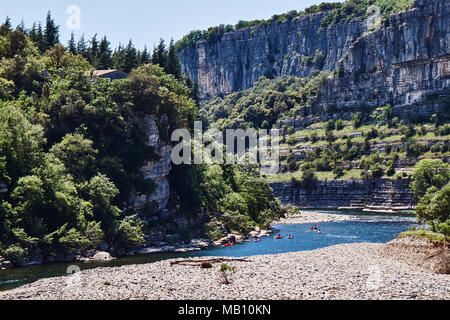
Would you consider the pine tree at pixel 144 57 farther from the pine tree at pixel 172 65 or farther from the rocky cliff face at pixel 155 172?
the rocky cliff face at pixel 155 172

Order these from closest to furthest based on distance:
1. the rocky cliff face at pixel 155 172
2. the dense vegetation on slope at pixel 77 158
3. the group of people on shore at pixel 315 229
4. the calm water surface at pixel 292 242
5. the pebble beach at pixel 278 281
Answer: the pebble beach at pixel 278 281 → the calm water surface at pixel 292 242 → the dense vegetation on slope at pixel 77 158 → the rocky cliff face at pixel 155 172 → the group of people on shore at pixel 315 229

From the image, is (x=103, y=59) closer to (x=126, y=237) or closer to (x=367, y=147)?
(x=126, y=237)

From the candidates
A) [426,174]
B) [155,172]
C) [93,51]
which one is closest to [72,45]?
[93,51]

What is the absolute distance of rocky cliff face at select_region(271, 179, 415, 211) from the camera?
14062 cm

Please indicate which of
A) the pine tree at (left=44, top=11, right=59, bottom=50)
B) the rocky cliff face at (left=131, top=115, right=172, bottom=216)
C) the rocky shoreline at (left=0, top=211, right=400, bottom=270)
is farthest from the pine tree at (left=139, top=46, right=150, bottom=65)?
the rocky shoreline at (left=0, top=211, right=400, bottom=270)

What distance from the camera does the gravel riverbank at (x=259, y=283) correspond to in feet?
120

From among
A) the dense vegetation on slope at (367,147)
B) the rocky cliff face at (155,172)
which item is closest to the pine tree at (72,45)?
the rocky cliff face at (155,172)

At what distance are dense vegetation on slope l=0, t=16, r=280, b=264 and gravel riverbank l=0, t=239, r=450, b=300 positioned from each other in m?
14.7

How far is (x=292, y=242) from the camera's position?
79.5 metres

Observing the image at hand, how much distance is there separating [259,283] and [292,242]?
39.4 metres

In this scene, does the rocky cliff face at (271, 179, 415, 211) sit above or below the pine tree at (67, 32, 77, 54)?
below

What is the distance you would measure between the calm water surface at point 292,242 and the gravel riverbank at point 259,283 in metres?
5.63

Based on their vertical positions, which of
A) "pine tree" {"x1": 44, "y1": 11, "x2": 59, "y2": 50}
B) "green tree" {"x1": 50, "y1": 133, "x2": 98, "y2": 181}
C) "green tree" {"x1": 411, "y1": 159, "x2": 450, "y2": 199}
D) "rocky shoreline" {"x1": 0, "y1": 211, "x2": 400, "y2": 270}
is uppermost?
"pine tree" {"x1": 44, "y1": 11, "x2": 59, "y2": 50}

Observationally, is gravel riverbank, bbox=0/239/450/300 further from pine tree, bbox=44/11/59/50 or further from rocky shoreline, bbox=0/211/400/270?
pine tree, bbox=44/11/59/50
